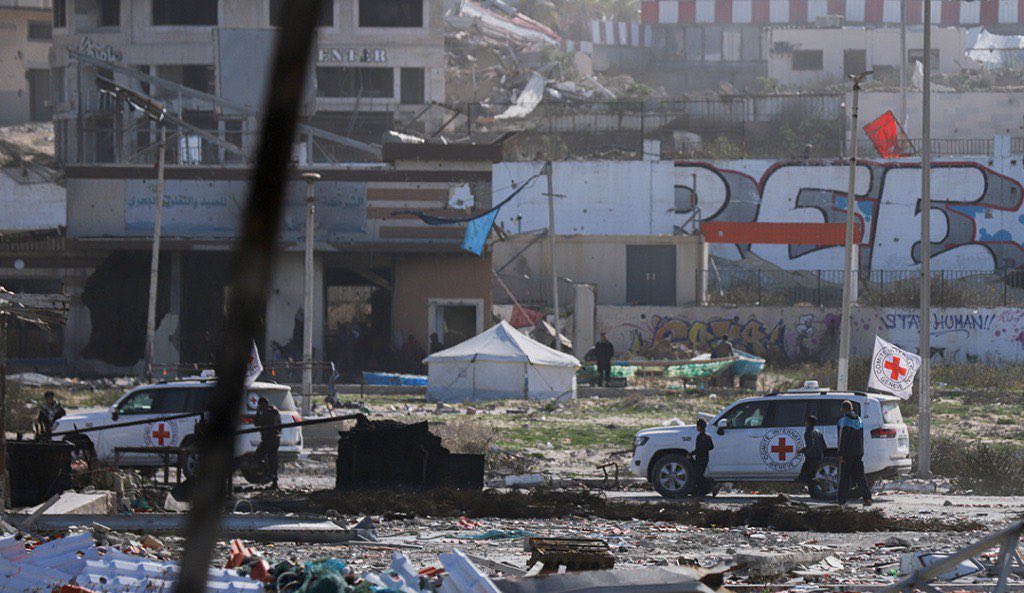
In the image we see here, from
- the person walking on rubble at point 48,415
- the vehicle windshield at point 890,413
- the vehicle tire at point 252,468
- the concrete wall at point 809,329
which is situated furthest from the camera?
the concrete wall at point 809,329

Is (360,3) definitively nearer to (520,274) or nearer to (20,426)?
(520,274)

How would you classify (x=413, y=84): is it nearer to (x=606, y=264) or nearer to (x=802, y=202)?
(x=606, y=264)

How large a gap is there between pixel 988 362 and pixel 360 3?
31.4 meters

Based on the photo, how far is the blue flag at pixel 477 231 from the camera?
41.1m

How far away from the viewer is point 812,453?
2155 centimetres

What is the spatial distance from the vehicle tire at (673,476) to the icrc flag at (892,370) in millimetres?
4565

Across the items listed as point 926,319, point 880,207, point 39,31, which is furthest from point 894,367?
point 39,31

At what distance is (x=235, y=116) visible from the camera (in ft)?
201

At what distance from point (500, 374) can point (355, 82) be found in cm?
3203

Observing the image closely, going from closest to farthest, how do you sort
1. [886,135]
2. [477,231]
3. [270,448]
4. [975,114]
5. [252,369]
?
[270,448], [252,369], [477,231], [886,135], [975,114]

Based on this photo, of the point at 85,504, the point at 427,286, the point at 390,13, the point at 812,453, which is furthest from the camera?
the point at 390,13

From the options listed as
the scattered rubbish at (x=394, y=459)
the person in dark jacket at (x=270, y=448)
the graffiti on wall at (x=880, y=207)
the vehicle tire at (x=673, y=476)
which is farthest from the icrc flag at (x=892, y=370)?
the graffiti on wall at (x=880, y=207)

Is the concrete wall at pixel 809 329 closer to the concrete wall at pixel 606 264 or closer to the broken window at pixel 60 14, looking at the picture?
the concrete wall at pixel 606 264

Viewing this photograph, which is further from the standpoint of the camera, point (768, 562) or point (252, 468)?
point (252, 468)
